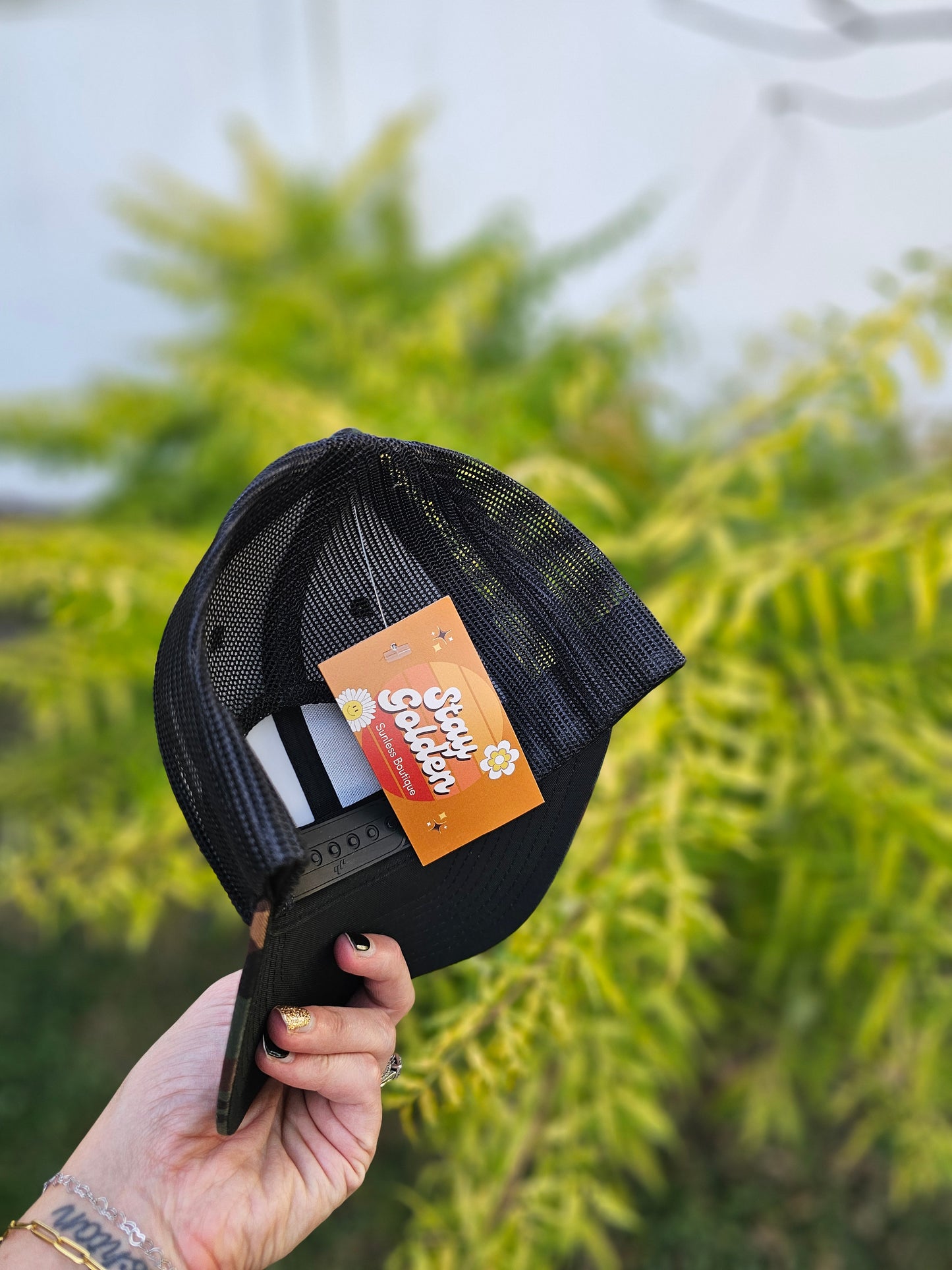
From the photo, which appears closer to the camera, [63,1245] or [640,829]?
[63,1245]

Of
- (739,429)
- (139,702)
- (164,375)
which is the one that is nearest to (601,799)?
(739,429)

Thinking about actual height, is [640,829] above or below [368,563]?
below

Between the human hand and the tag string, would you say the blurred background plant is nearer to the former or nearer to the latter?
the human hand

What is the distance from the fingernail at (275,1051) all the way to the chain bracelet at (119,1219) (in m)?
0.09

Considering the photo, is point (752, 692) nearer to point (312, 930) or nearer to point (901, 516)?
point (901, 516)

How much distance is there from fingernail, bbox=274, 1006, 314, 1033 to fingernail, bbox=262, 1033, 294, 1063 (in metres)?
0.01

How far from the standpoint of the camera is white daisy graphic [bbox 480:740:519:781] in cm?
34

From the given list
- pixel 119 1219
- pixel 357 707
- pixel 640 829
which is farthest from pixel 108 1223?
pixel 640 829

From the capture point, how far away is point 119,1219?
33 centimetres

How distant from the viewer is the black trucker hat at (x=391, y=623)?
0.33 meters

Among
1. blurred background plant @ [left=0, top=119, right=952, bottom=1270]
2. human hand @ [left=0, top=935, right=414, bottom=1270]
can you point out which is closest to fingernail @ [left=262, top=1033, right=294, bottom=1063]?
human hand @ [left=0, top=935, right=414, bottom=1270]

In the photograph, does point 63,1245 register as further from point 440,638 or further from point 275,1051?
point 440,638

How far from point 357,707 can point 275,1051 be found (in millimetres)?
133

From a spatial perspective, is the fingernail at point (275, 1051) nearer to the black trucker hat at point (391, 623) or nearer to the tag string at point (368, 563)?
the black trucker hat at point (391, 623)
